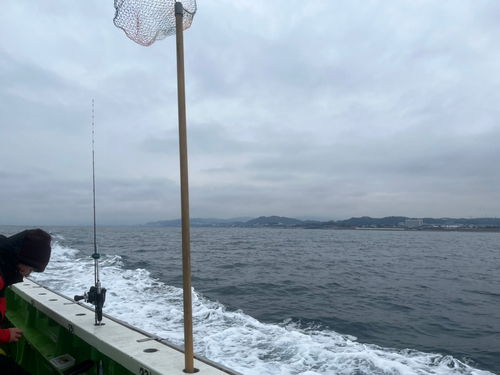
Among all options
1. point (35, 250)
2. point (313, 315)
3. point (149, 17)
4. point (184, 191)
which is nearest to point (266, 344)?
point (313, 315)

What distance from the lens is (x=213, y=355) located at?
17.5ft

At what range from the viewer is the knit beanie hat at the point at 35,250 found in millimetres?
2189

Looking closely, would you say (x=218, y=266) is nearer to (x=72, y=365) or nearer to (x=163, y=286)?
(x=163, y=286)

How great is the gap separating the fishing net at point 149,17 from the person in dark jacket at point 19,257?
60.3 inches

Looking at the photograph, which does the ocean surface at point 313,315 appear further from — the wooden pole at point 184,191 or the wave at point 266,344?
the wooden pole at point 184,191

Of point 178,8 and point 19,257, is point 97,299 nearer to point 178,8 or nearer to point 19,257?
point 19,257

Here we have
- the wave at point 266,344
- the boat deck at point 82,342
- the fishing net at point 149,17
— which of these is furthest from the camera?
the wave at point 266,344

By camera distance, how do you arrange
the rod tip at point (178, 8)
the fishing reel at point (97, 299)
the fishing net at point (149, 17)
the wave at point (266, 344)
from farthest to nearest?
1. the wave at point (266, 344)
2. the fishing reel at point (97, 299)
3. the fishing net at point (149, 17)
4. the rod tip at point (178, 8)

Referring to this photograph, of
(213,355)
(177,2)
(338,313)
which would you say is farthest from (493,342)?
(177,2)

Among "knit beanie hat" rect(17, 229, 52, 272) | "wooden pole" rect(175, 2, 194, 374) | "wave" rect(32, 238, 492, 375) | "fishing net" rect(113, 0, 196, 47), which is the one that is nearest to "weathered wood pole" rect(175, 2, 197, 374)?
"wooden pole" rect(175, 2, 194, 374)

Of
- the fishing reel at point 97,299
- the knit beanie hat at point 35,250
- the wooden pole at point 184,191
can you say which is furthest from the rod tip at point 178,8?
the fishing reel at point 97,299

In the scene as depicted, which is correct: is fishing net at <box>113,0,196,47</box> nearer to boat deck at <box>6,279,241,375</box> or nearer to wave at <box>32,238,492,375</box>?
boat deck at <box>6,279,241,375</box>

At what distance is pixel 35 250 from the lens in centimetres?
221

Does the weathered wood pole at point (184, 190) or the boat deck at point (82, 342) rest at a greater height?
the weathered wood pole at point (184, 190)
